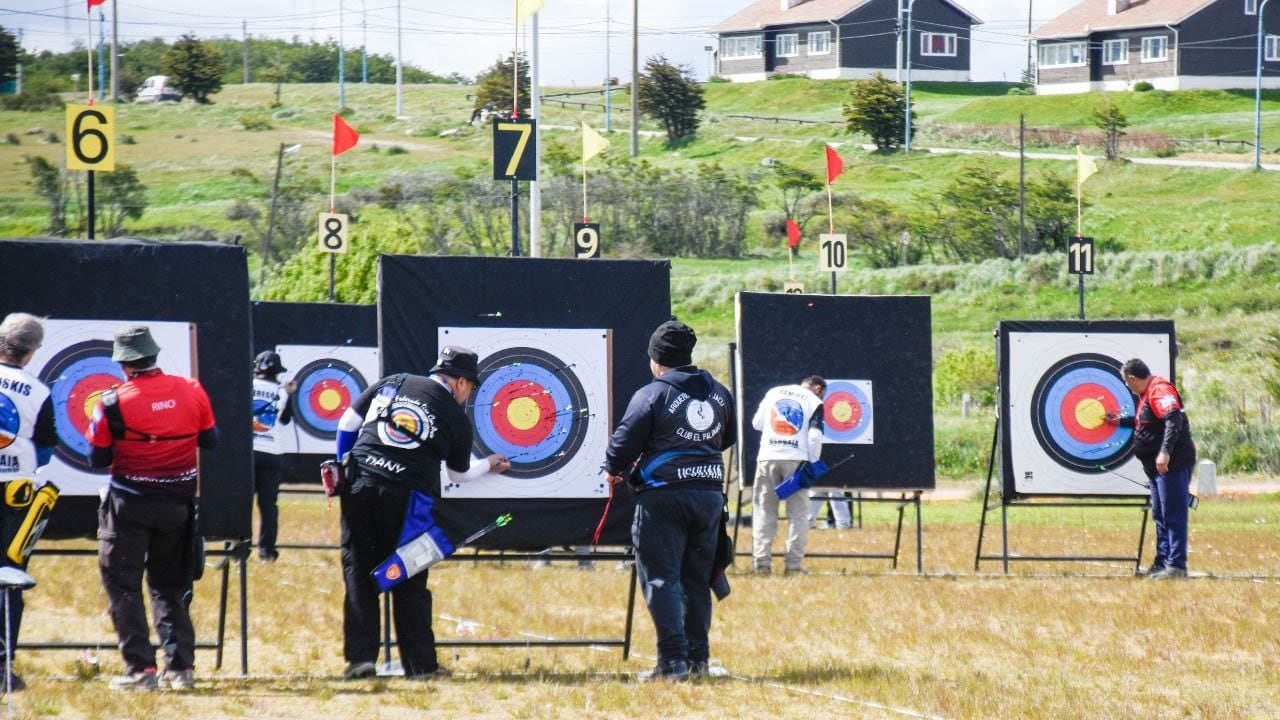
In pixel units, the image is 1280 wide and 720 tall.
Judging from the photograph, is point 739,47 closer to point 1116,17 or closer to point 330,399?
point 1116,17

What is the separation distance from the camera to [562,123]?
9188 centimetres

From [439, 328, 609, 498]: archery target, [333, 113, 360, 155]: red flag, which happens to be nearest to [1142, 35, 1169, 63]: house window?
[333, 113, 360, 155]: red flag

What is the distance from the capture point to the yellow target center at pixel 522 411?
1050 cm

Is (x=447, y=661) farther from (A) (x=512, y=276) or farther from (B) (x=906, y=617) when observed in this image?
(B) (x=906, y=617)

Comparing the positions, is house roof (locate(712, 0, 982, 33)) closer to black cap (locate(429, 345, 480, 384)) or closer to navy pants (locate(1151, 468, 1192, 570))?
navy pants (locate(1151, 468, 1192, 570))

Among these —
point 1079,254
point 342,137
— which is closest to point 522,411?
point 342,137

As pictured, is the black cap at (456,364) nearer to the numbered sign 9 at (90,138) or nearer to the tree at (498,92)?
the numbered sign 9 at (90,138)

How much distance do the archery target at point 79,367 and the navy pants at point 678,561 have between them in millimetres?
2743

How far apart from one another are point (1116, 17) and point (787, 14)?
20.7 metres

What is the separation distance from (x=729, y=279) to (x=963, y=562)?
40.7 m

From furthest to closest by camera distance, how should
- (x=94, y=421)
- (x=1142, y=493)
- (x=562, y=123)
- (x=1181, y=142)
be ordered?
1. (x=562, y=123)
2. (x=1181, y=142)
3. (x=1142, y=493)
4. (x=94, y=421)

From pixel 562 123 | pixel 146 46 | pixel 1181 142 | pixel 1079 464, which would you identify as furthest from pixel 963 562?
pixel 146 46

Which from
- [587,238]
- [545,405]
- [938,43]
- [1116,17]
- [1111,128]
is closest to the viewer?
[545,405]

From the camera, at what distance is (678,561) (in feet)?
29.9
